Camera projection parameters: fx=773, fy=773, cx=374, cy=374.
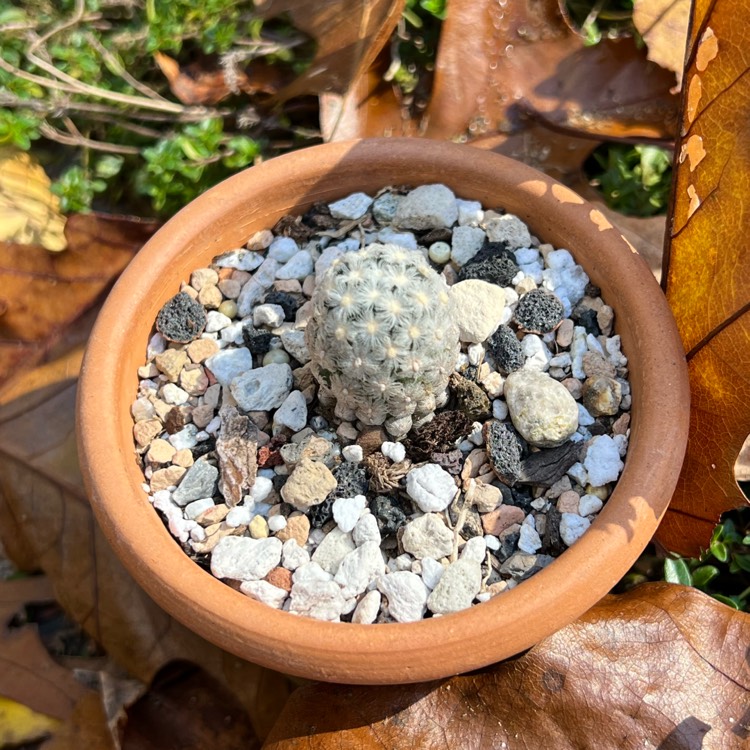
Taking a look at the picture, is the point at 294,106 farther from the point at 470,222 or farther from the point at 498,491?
the point at 498,491

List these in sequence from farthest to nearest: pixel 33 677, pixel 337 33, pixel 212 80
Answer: pixel 212 80
pixel 337 33
pixel 33 677

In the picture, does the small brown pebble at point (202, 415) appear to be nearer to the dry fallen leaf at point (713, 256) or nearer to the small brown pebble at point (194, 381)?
the small brown pebble at point (194, 381)

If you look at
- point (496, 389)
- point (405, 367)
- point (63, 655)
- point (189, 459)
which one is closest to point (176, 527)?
point (189, 459)

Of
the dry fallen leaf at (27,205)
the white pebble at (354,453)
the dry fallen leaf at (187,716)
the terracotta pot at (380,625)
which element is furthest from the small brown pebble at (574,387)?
the dry fallen leaf at (27,205)

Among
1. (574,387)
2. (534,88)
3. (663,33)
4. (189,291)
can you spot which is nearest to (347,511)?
(574,387)

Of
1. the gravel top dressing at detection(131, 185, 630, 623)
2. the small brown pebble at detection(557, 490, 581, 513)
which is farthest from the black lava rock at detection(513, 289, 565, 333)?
the small brown pebble at detection(557, 490, 581, 513)

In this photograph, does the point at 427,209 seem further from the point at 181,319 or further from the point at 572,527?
the point at 572,527
